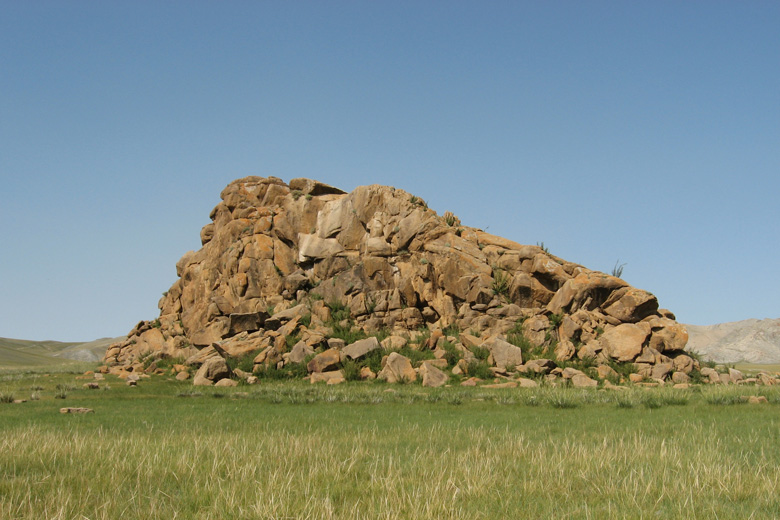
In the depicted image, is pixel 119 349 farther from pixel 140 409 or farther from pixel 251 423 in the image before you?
pixel 251 423

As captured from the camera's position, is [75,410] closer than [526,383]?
Yes

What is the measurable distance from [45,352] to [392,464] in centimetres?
17924

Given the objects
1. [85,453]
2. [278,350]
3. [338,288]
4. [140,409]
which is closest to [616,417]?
[85,453]

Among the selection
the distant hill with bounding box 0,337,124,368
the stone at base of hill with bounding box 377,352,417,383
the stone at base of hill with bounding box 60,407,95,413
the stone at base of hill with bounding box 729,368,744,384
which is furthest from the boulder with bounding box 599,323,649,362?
the distant hill with bounding box 0,337,124,368

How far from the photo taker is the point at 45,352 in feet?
518

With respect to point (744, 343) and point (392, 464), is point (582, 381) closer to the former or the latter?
point (392, 464)

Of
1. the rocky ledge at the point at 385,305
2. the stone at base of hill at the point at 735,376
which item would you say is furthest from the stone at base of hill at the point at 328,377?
the stone at base of hill at the point at 735,376

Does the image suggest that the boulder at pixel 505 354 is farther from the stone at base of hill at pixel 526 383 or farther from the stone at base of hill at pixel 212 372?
the stone at base of hill at pixel 212 372

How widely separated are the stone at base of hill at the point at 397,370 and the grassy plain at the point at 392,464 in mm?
10210

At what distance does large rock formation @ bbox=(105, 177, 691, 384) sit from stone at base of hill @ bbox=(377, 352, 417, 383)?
356 cm

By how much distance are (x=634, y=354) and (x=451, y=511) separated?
27176 millimetres

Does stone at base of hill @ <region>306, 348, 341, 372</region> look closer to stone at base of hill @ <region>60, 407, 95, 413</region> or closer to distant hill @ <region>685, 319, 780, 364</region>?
stone at base of hill @ <region>60, 407, 95, 413</region>

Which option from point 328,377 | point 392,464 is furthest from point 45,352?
point 392,464

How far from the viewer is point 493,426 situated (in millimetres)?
15383
